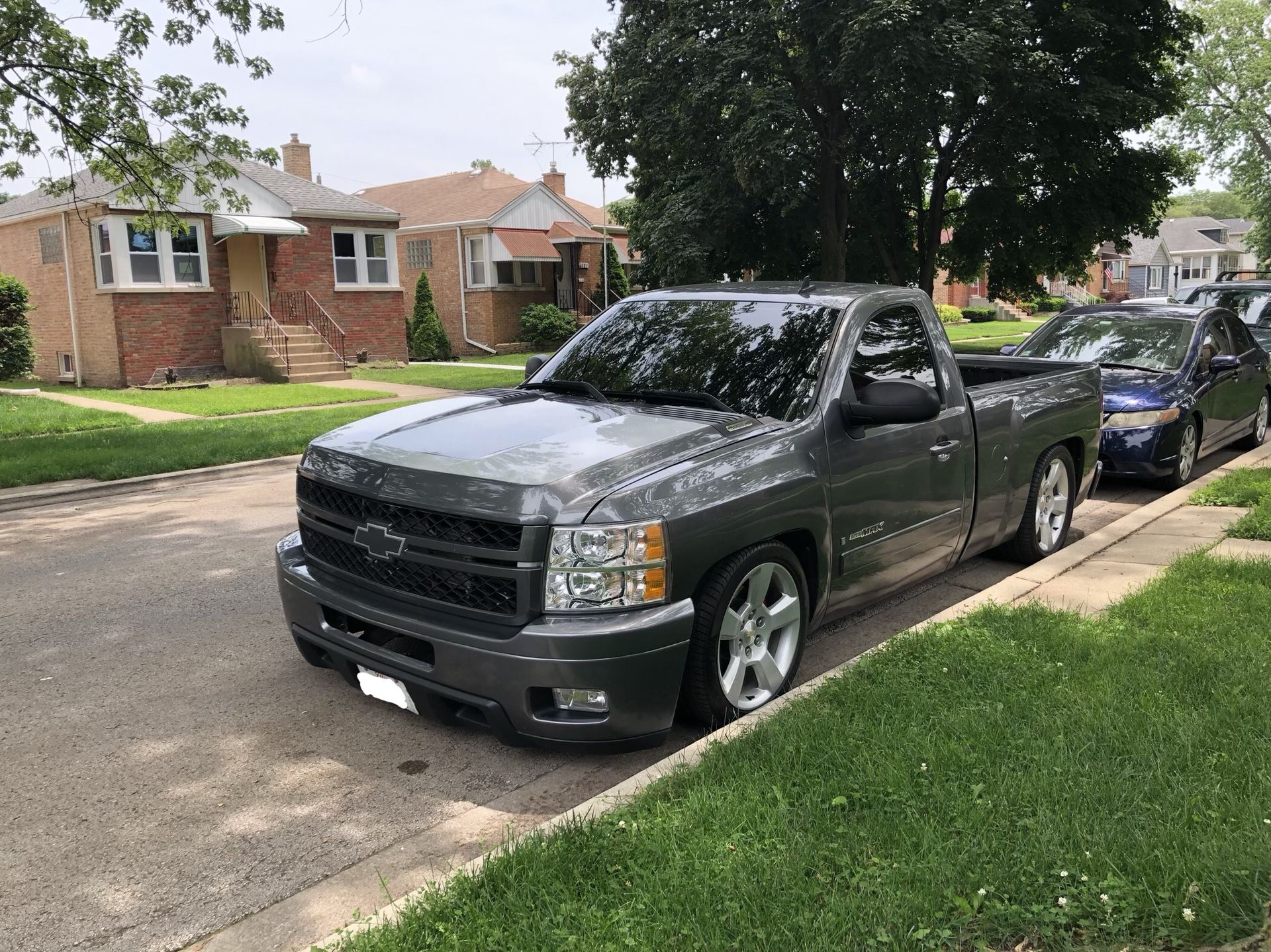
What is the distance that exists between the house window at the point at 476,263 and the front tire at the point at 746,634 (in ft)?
103

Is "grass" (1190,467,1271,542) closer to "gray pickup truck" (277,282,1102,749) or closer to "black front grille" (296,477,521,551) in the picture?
"gray pickup truck" (277,282,1102,749)

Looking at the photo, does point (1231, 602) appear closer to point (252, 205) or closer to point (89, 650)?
point (89, 650)

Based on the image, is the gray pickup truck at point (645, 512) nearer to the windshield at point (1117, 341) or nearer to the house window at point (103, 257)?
the windshield at point (1117, 341)

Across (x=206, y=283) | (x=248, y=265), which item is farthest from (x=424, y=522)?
(x=248, y=265)

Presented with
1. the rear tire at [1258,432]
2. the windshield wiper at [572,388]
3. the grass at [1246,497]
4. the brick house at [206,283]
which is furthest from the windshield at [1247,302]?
the brick house at [206,283]

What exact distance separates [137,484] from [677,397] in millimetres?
7671

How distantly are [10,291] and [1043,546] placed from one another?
21303mm

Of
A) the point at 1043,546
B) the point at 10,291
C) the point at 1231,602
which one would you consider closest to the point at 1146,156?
the point at 1043,546

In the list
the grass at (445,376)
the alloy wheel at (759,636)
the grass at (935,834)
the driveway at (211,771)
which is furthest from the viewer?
the grass at (445,376)

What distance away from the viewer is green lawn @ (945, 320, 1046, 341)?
3953 cm

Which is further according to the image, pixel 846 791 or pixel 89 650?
pixel 89 650

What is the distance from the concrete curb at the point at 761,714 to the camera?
304cm

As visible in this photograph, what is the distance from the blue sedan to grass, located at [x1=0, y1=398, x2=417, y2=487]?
6419 millimetres

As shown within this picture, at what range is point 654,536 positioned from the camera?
150 inches
